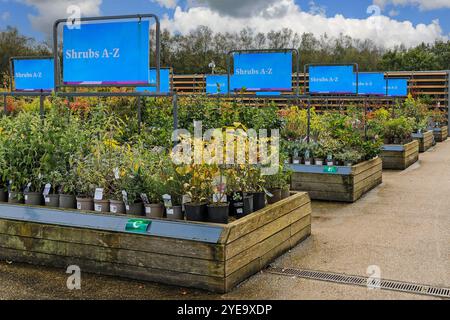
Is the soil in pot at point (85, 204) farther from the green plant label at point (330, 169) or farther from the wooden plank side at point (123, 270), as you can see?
the green plant label at point (330, 169)

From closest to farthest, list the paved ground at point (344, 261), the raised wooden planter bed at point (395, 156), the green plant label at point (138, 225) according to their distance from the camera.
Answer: the paved ground at point (344, 261), the green plant label at point (138, 225), the raised wooden planter bed at point (395, 156)

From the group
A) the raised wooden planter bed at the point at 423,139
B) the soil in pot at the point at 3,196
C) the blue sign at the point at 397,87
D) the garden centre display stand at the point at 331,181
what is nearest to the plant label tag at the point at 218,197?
the soil in pot at the point at 3,196

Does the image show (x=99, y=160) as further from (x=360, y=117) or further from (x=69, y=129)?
(x=360, y=117)

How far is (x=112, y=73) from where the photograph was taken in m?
4.95

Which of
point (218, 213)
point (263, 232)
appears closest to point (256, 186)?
point (263, 232)

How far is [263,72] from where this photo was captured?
8.15 meters

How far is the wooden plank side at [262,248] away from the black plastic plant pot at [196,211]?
0.38m

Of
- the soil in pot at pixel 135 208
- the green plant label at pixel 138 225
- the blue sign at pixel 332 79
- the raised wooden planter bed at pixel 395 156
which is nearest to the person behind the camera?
the green plant label at pixel 138 225

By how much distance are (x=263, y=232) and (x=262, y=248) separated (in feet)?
0.39

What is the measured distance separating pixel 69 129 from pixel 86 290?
1.64 metres

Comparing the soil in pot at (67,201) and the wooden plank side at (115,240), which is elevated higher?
the soil in pot at (67,201)

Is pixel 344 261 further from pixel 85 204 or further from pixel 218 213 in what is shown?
pixel 85 204

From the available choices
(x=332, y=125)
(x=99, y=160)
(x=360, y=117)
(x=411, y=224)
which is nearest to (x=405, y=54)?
(x=360, y=117)

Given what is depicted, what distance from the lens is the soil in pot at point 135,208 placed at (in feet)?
13.3
